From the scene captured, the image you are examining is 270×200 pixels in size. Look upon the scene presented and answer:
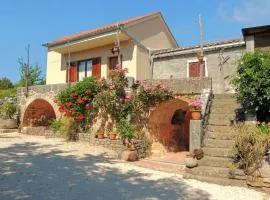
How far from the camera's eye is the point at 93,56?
18.8m

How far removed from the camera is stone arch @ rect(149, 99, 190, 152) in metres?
12.1

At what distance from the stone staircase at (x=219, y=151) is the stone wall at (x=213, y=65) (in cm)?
465

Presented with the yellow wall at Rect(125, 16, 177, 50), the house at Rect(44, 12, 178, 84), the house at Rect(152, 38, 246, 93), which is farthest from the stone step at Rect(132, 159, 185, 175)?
the yellow wall at Rect(125, 16, 177, 50)

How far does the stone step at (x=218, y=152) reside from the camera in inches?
319

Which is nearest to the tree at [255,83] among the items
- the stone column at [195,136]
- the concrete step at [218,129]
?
the concrete step at [218,129]

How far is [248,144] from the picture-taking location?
24.2ft

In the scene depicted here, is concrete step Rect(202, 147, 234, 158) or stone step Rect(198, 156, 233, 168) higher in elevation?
concrete step Rect(202, 147, 234, 158)

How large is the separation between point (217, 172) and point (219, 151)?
0.91m

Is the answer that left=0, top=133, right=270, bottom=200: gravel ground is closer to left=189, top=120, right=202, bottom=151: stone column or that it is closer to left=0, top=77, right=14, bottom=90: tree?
left=189, top=120, right=202, bottom=151: stone column

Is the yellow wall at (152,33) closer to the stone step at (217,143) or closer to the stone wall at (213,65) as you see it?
the stone wall at (213,65)

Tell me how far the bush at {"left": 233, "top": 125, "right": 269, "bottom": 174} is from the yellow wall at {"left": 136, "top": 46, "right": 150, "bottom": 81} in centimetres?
982

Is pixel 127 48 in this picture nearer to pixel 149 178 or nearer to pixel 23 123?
pixel 23 123

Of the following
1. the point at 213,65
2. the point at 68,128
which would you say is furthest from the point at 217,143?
the point at 213,65

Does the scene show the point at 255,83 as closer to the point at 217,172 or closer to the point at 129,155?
the point at 217,172
